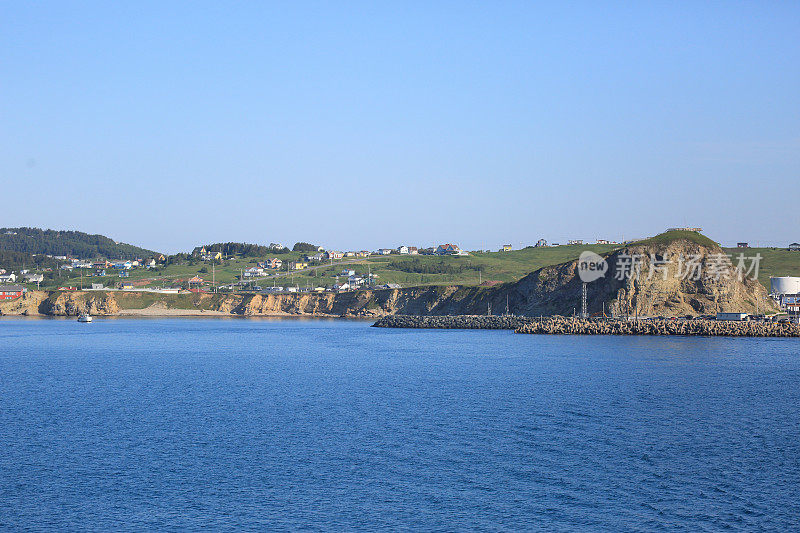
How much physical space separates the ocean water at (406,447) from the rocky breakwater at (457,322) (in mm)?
59984

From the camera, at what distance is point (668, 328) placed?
10306cm

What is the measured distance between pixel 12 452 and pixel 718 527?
2932 cm

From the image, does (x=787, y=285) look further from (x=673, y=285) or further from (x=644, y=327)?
(x=644, y=327)

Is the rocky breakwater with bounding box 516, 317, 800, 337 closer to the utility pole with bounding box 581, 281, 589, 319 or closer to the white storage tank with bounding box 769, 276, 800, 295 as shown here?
the utility pole with bounding box 581, 281, 589, 319

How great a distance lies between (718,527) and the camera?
78.2 feet

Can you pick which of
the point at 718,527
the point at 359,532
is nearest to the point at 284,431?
the point at 359,532

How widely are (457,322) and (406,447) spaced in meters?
105

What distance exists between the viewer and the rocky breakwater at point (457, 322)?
129 metres

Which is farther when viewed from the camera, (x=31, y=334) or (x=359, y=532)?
(x=31, y=334)

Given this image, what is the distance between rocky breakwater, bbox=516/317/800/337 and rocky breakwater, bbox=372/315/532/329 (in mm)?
11404

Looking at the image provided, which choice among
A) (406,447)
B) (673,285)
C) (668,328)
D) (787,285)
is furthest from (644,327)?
(406,447)

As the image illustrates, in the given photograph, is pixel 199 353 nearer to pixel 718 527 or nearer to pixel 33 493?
pixel 33 493

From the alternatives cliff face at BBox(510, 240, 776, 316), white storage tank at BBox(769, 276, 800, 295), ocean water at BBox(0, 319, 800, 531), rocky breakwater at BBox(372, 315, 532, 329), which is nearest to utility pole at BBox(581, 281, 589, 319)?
cliff face at BBox(510, 240, 776, 316)

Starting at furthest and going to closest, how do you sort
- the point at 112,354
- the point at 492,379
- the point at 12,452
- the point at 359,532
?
the point at 112,354
the point at 492,379
the point at 12,452
the point at 359,532
